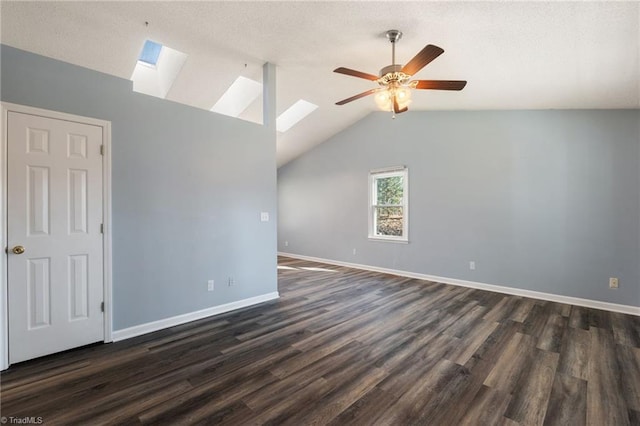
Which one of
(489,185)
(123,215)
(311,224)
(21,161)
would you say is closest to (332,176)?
(311,224)

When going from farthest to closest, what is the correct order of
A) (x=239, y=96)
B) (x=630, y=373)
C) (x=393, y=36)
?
(x=239, y=96)
(x=393, y=36)
(x=630, y=373)

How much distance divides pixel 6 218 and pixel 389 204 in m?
5.25

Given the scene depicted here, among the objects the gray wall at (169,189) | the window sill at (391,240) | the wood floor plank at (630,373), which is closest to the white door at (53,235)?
the gray wall at (169,189)

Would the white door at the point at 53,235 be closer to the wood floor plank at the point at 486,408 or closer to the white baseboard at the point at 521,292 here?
the wood floor plank at the point at 486,408

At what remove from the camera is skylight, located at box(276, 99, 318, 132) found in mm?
5320

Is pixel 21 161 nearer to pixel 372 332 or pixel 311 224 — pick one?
pixel 372 332

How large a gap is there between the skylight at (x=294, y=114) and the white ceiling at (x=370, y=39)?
4.64 feet

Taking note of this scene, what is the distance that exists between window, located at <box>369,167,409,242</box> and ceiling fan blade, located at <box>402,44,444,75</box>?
121 inches

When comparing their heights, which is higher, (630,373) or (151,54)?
(151,54)

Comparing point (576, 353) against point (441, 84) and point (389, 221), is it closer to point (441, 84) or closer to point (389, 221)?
point (441, 84)

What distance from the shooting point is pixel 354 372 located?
7.18ft

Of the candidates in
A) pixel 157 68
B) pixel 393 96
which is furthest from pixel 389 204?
pixel 157 68

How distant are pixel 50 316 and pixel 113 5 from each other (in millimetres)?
2745

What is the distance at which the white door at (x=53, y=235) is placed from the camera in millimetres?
2283
